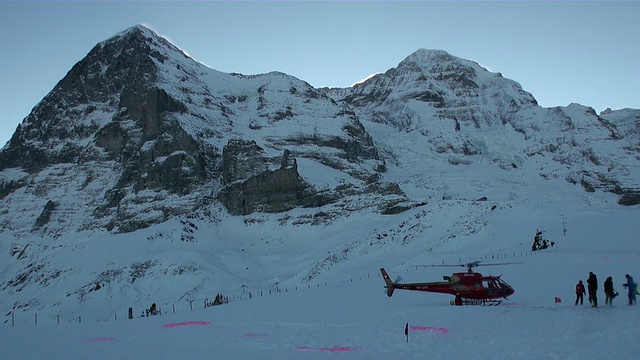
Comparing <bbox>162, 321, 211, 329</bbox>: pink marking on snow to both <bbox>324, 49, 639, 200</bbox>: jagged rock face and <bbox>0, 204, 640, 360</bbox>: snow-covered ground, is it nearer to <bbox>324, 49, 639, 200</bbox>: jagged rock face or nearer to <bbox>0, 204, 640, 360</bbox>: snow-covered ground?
<bbox>0, 204, 640, 360</bbox>: snow-covered ground

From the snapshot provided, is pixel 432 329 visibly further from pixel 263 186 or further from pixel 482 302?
pixel 263 186

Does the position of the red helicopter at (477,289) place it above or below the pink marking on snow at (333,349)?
above

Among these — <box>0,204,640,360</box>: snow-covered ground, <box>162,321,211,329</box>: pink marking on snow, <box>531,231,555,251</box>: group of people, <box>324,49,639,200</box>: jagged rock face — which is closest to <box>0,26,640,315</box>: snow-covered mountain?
<box>324,49,639,200</box>: jagged rock face

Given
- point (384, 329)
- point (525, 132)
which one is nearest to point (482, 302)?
point (384, 329)

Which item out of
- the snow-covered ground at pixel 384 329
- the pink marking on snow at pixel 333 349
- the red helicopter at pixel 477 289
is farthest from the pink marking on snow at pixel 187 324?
the red helicopter at pixel 477 289

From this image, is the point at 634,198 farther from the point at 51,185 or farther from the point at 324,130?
the point at 51,185

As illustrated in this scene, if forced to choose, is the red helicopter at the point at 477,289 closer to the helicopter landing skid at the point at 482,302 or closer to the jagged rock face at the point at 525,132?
the helicopter landing skid at the point at 482,302
